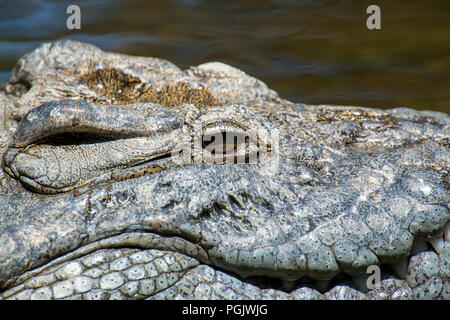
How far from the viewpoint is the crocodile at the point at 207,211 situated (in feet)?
7.54

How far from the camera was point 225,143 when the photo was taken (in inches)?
104

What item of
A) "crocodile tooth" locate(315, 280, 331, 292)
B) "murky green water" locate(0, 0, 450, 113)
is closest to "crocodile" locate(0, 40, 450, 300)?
"crocodile tooth" locate(315, 280, 331, 292)

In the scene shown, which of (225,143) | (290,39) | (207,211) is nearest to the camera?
(207,211)

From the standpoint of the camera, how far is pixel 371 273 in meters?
2.40

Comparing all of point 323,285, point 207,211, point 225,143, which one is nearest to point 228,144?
point 225,143

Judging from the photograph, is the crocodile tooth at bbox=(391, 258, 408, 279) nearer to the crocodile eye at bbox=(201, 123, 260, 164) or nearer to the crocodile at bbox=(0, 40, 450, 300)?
the crocodile at bbox=(0, 40, 450, 300)

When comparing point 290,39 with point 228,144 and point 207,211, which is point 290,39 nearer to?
point 228,144

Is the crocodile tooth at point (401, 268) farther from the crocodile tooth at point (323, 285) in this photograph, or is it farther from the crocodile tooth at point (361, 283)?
the crocodile tooth at point (323, 285)

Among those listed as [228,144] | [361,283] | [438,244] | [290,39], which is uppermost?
[290,39]

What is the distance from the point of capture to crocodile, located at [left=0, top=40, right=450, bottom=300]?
230 cm

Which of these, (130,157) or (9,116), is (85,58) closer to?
(9,116)

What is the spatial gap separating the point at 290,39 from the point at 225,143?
4.07 m

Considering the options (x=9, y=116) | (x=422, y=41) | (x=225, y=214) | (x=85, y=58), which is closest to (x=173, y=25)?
(x=422, y=41)

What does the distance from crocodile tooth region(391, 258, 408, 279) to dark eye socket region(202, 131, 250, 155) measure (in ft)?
3.07
